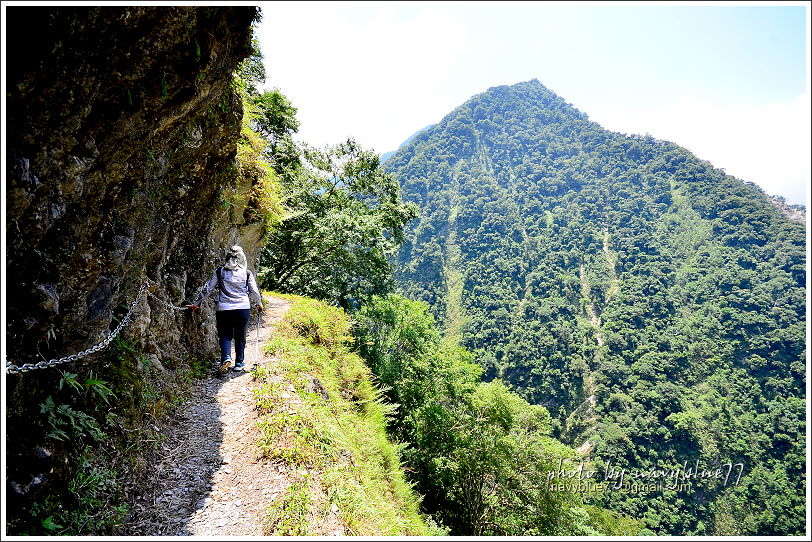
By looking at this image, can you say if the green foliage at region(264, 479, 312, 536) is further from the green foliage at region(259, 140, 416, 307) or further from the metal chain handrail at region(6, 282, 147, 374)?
the green foliage at region(259, 140, 416, 307)

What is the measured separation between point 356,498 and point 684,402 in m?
94.1

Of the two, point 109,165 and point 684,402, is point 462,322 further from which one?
point 109,165

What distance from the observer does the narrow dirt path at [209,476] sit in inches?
134

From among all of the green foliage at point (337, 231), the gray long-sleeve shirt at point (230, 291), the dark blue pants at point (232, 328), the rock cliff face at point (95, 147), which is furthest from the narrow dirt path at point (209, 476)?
the green foliage at point (337, 231)

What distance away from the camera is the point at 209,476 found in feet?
13.3

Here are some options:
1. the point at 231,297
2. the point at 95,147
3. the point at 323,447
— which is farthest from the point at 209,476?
the point at 95,147

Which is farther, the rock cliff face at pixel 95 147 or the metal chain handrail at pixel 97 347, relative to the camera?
the metal chain handrail at pixel 97 347

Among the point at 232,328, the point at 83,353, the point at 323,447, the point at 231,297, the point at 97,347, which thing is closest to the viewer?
the point at 83,353

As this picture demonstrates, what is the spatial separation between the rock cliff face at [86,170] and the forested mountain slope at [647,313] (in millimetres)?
34254

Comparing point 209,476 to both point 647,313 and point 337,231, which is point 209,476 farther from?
point 647,313

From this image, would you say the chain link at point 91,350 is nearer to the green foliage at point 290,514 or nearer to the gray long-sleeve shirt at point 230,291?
the gray long-sleeve shirt at point 230,291

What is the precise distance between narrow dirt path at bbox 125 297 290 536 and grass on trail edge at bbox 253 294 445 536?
0.55 ft

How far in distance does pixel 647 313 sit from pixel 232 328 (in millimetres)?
115933

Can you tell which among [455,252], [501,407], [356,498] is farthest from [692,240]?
[356,498]
